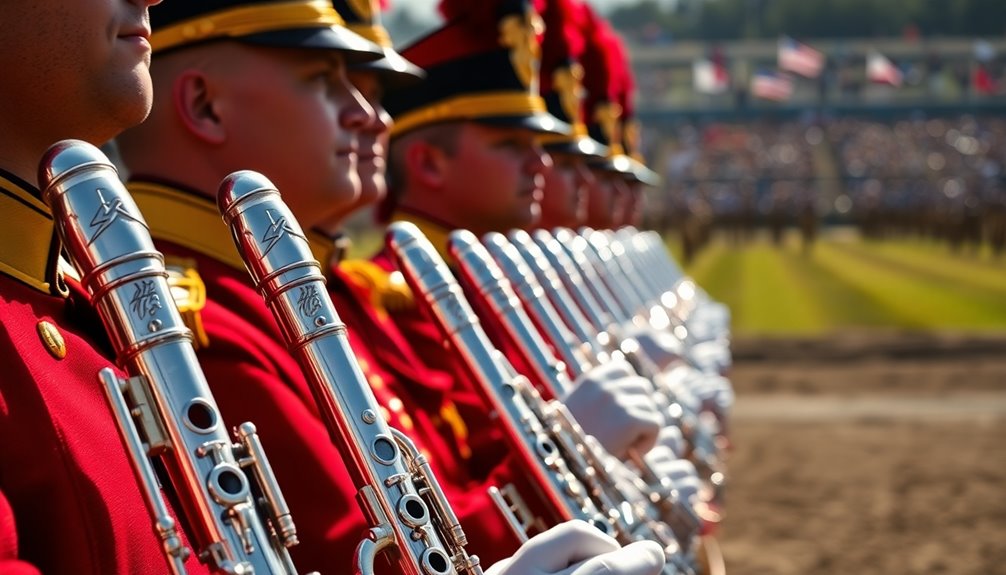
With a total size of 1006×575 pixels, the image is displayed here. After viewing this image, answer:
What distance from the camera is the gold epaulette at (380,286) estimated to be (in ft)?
13.1

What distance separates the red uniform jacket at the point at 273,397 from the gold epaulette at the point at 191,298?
4 centimetres

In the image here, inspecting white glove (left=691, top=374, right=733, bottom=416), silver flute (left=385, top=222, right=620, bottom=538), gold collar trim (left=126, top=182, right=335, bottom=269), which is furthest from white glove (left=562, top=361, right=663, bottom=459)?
white glove (left=691, top=374, right=733, bottom=416)

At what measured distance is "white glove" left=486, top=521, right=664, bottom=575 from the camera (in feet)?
6.47

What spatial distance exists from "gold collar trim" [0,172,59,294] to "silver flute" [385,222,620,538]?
0.88 m

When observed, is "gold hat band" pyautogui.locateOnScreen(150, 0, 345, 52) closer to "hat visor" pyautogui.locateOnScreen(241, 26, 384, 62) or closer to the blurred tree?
"hat visor" pyautogui.locateOnScreen(241, 26, 384, 62)

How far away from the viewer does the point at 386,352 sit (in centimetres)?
366

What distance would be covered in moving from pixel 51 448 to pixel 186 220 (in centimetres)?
123

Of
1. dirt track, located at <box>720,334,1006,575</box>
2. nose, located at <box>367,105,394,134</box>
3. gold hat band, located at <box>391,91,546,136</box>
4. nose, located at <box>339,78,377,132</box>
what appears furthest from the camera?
dirt track, located at <box>720,334,1006,575</box>

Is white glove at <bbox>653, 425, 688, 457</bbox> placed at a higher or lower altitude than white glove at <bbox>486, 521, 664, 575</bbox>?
lower

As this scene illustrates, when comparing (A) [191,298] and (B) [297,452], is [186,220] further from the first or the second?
(B) [297,452]

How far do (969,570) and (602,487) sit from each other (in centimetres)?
578

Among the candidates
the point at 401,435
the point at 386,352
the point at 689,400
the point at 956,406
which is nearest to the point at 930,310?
the point at 956,406

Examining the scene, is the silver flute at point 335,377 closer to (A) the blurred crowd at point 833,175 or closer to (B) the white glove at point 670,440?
(B) the white glove at point 670,440

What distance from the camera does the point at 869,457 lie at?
1170cm
